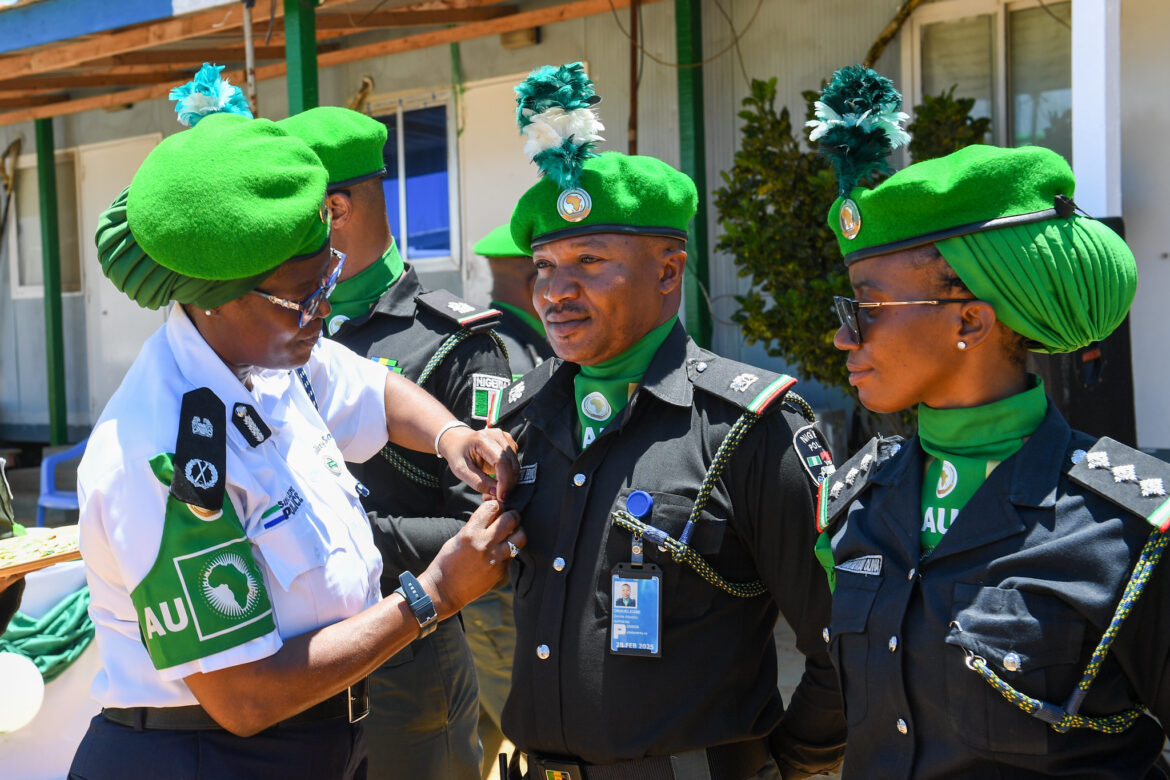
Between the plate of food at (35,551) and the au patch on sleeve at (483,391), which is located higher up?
the au patch on sleeve at (483,391)

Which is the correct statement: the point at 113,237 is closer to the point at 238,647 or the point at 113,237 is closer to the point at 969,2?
the point at 238,647

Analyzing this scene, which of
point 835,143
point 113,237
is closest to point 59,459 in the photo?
point 113,237

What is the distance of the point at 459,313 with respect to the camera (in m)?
3.21

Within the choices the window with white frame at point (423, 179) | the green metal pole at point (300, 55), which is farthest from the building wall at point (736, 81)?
the green metal pole at point (300, 55)

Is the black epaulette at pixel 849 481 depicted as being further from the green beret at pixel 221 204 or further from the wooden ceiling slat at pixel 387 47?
the wooden ceiling slat at pixel 387 47

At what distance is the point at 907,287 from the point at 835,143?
29 cm

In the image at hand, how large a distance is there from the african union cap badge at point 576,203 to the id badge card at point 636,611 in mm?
761

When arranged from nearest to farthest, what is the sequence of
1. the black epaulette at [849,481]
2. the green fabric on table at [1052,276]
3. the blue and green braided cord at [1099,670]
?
the blue and green braided cord at [1099,670], the green fabric on table at [1052,276], the black epaulette at [849,481]

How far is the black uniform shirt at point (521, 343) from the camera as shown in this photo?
4395mm

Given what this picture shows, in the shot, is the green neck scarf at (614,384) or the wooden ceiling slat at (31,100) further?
the wooden ceiling slat at (31,100)

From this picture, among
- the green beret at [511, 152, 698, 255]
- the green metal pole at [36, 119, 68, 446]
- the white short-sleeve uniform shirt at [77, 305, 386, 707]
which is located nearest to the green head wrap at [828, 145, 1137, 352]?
the green beret at [511, 152, 698, 255]

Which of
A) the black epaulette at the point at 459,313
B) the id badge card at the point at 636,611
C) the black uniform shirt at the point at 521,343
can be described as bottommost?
the id badge card at the point at 636,611

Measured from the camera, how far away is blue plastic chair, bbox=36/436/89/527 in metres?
7.65

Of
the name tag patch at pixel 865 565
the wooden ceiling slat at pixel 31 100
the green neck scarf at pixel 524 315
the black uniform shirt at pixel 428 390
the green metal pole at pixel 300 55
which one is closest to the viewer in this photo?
the name tag patch at pixel 865 565
